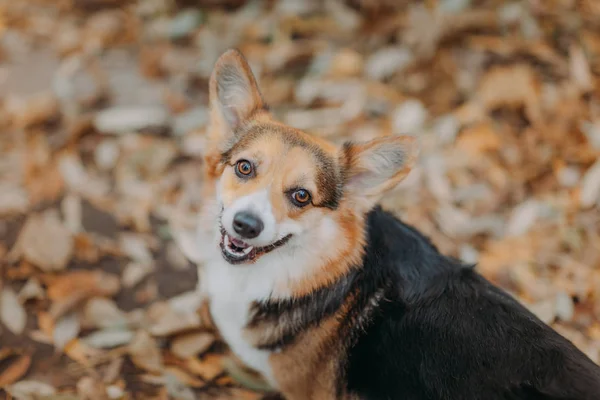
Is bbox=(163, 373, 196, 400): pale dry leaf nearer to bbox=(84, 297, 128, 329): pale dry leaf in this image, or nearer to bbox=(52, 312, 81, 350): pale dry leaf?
bbox=(84, 297, 128, 329): pale dry leaf

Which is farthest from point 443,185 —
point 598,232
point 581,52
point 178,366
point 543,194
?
point 178,366

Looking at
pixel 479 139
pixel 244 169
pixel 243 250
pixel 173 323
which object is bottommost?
pixel 173 323

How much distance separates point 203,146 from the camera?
399 cm

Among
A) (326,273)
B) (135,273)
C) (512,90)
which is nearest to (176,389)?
(135,273)

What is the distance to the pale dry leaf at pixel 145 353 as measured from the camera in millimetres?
2965

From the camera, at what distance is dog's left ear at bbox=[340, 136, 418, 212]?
234cm

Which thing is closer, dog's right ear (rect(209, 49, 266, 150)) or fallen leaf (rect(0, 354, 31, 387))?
dog's right ear (rect(209, 49, 266, 150))

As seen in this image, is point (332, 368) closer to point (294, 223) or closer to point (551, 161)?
point (294, 223)

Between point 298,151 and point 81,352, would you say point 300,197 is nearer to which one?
point 298,151

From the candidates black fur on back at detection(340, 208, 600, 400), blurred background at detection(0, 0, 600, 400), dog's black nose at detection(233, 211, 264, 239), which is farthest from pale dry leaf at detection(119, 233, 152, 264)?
black fur on back at detection(340, 208, 600, 400)

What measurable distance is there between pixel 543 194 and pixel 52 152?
11.6 feet

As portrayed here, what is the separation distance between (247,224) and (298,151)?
432 millimetres

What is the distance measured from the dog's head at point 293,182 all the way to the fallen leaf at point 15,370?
4.36 ft

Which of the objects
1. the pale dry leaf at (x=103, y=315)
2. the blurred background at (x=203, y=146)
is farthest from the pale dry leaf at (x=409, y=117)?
the pale dry leaf at (x=103, y=315)
